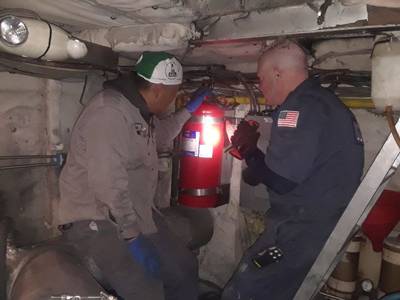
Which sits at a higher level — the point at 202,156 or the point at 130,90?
the point at 130,90

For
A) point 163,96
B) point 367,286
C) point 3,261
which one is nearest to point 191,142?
point 163,96

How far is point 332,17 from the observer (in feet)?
4.79

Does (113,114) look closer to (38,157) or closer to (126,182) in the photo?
(126,182)

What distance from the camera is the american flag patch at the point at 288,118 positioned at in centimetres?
203

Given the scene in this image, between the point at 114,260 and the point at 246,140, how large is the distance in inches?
46.1

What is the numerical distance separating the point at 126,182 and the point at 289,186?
3.21 feet

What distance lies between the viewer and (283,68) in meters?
2.24

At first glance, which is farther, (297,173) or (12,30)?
(297,173)

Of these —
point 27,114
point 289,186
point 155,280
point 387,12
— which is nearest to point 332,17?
point 387,12

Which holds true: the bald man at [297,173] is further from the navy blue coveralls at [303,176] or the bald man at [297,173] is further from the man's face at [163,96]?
the man's face at [163,96]

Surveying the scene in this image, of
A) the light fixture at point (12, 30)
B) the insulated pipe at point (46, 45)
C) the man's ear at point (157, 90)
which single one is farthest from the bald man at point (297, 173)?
the light fixture at point (12, 30)

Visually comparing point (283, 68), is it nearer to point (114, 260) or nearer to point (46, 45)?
point (46, 45)

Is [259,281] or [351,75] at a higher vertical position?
[351,75]

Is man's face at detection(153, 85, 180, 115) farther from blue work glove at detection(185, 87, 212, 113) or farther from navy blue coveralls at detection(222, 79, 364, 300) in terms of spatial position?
navy blue coveralls at detection(222, 79, 364, 300)
